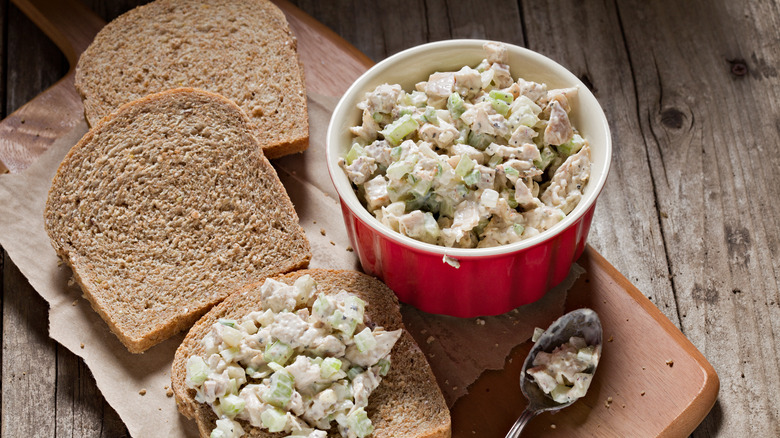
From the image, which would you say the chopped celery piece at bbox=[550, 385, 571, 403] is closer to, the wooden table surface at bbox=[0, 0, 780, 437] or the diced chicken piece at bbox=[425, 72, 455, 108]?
the wooden table surface at bbox=[0, 0, 780, 437]

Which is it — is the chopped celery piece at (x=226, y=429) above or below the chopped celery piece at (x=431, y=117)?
below

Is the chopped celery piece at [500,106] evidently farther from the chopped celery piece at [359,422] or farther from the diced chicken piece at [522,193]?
the chopped celery piece at [359,422]

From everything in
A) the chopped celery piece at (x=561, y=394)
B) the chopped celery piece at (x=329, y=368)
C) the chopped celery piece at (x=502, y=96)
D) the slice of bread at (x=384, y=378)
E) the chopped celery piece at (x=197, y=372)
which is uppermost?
the chopped celery piece at (x=502, y=96)

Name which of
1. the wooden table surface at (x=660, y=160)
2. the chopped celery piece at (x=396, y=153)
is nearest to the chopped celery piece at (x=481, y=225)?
the chopped celery piece at (x=396, y=153)

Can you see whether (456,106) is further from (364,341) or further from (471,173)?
(364,341)

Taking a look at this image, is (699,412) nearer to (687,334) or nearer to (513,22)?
(687,334)

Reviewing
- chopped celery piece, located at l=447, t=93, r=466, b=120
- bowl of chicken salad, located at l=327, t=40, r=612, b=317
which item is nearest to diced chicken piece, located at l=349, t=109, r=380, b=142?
bowl of chicken salad, located at l=327, t=40, r=612, b=317
